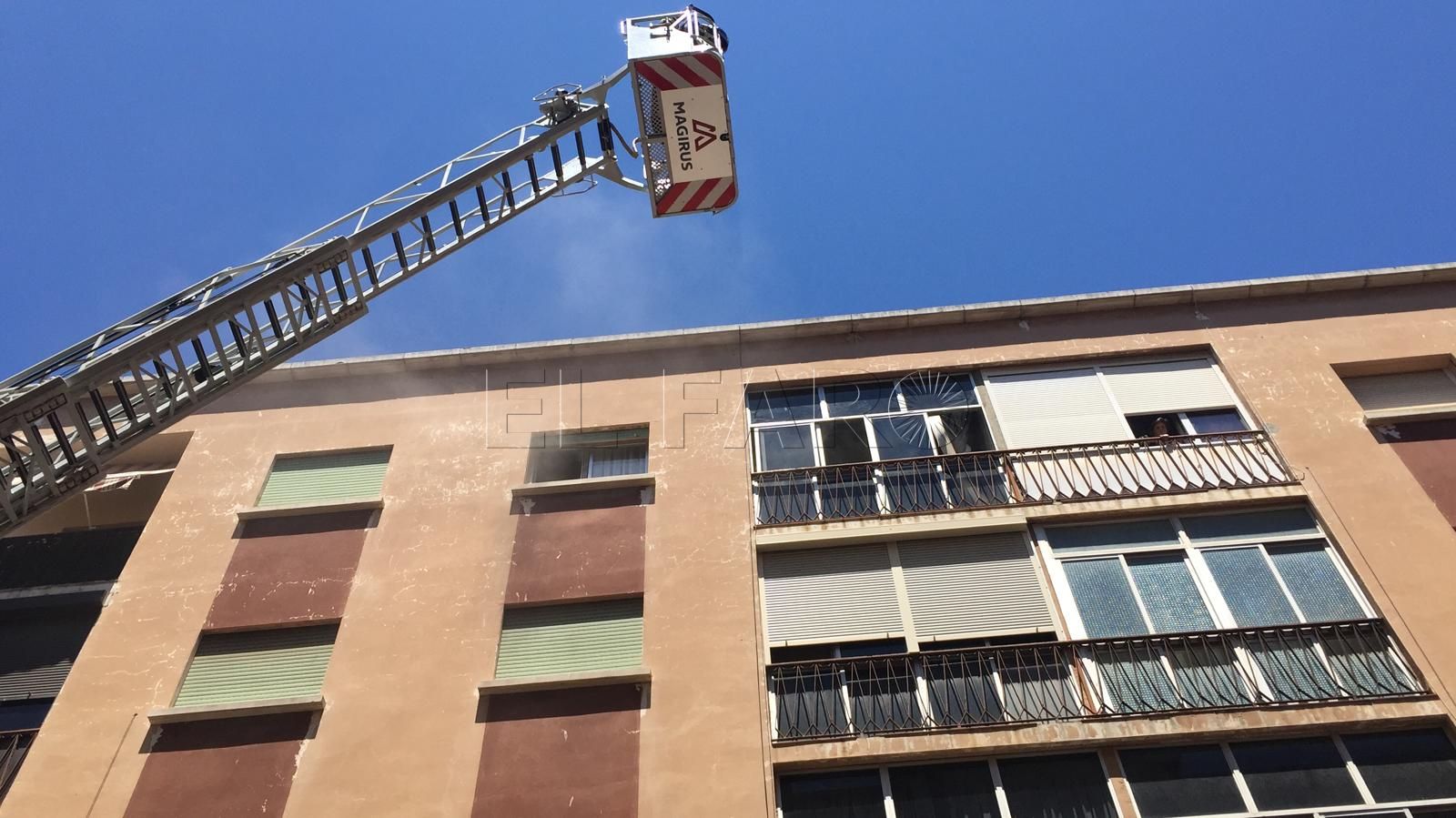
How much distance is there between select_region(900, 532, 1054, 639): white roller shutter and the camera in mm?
12516

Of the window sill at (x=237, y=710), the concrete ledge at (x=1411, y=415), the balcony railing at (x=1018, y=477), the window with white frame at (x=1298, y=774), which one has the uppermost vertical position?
the concrete ledge at (x=1411, y=415)

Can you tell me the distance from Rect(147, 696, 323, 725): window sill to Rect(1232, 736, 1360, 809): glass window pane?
424 inches

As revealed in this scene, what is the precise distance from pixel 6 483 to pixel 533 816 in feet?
20.2

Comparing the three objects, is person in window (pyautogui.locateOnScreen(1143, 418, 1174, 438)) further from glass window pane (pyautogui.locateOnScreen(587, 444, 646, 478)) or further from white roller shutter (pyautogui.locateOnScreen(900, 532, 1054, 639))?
glass window pane (pyautogui.locateOnScreen(587, 444, 646, 478))

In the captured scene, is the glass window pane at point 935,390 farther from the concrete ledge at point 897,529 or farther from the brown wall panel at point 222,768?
the brown wall panel at point 222,768

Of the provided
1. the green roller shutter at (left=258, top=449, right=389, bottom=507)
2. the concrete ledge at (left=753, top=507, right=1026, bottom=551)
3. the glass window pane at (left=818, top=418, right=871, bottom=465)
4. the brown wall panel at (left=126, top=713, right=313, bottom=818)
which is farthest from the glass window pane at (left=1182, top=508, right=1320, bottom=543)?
the green roller shutter at (left=258, top=449, right=389, bottom=507)

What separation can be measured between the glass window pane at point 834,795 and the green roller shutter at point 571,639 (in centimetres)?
254

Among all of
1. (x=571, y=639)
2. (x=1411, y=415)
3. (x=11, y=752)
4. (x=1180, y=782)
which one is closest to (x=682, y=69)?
(x=571, y=639)

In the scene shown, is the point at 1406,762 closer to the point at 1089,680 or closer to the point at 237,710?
the point at 1089,680

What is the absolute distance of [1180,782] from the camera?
10.7m

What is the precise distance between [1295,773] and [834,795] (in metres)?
4.93

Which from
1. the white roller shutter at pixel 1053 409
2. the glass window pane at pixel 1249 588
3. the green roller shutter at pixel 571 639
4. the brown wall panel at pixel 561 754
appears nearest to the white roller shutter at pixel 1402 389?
the white roller shutter at pixel 1053 409

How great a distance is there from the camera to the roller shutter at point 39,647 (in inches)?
523

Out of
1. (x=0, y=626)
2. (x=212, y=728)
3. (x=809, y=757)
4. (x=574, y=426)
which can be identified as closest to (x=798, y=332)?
(x=574, y=426)
